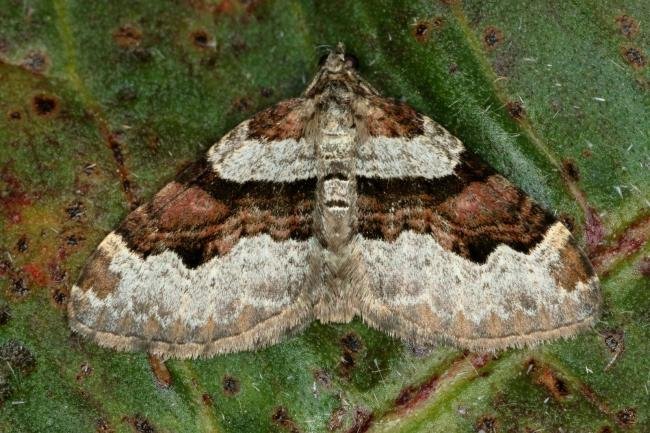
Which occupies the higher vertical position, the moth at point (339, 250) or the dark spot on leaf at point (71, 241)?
the moth at point (339, 250)

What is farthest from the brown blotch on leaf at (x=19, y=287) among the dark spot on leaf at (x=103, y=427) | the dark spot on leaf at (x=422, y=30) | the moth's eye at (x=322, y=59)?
the dark spot on leaf at (x=422, y=30)

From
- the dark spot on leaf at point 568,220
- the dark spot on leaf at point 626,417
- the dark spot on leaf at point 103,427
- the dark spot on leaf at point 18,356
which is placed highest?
the dark spot on leaf at point 568,220

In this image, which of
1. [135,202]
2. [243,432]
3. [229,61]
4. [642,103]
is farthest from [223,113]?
[642,103]

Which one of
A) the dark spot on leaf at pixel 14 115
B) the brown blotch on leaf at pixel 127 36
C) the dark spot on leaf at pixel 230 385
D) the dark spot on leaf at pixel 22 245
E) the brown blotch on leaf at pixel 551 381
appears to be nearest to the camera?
the brown blotch on leaf at pixel 551 381

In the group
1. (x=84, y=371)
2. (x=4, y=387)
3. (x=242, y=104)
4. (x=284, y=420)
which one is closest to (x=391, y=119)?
(x=242, y=104)

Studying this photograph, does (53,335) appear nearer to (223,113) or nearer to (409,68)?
(223,113)

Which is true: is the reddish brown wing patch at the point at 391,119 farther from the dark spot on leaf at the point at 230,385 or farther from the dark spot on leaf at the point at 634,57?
the dark spot on leaf at the point at 230,385

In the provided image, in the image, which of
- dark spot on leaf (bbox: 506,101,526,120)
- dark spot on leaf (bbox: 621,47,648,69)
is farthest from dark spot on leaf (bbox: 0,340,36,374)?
dark spot on leaf (bbox: 621,47,648,69)

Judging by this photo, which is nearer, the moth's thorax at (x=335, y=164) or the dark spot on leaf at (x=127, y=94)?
the moth's thorax at (x=335, y=164)
